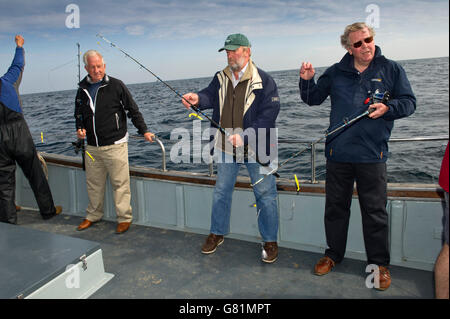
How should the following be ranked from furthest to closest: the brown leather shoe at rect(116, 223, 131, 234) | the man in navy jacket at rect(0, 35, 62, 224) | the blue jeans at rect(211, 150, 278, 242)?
1. the brown leather shoe at rect(116, 223, 131, 234)
2. the man in navy jacket at rect(0, 35, 62, 224)
3. the blue jeans at rect(211, 150, 278, 242)

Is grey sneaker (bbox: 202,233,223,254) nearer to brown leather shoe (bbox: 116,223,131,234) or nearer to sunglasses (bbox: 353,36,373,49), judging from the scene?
brown leather shoe (bbox: 116,223,131,234)

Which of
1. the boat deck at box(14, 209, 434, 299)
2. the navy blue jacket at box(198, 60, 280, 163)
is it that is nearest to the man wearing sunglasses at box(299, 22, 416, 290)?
the boat deck at box(14, 209, 434, 299)

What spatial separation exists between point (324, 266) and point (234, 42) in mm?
2061

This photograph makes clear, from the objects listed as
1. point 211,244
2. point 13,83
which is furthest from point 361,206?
point 13,83

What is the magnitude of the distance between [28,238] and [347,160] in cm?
269

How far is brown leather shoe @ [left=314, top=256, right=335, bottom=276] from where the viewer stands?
3.09m

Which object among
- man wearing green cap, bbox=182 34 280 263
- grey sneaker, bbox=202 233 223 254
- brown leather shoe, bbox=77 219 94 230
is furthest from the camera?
brown leather shoe, bbox=77 219 94 230

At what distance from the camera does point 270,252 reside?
3375 mm

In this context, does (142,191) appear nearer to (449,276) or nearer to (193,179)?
(193,179)

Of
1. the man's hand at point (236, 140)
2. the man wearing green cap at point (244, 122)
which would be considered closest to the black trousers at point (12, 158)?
the man wearing green cap at point (244, 122)

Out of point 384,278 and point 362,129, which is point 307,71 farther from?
point 384,278

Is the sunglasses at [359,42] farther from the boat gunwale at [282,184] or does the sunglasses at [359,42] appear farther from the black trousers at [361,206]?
the boat gunwale at [282,184]

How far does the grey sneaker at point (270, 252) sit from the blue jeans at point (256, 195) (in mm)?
46

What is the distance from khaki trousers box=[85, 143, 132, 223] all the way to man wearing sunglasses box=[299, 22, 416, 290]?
2.16 m
